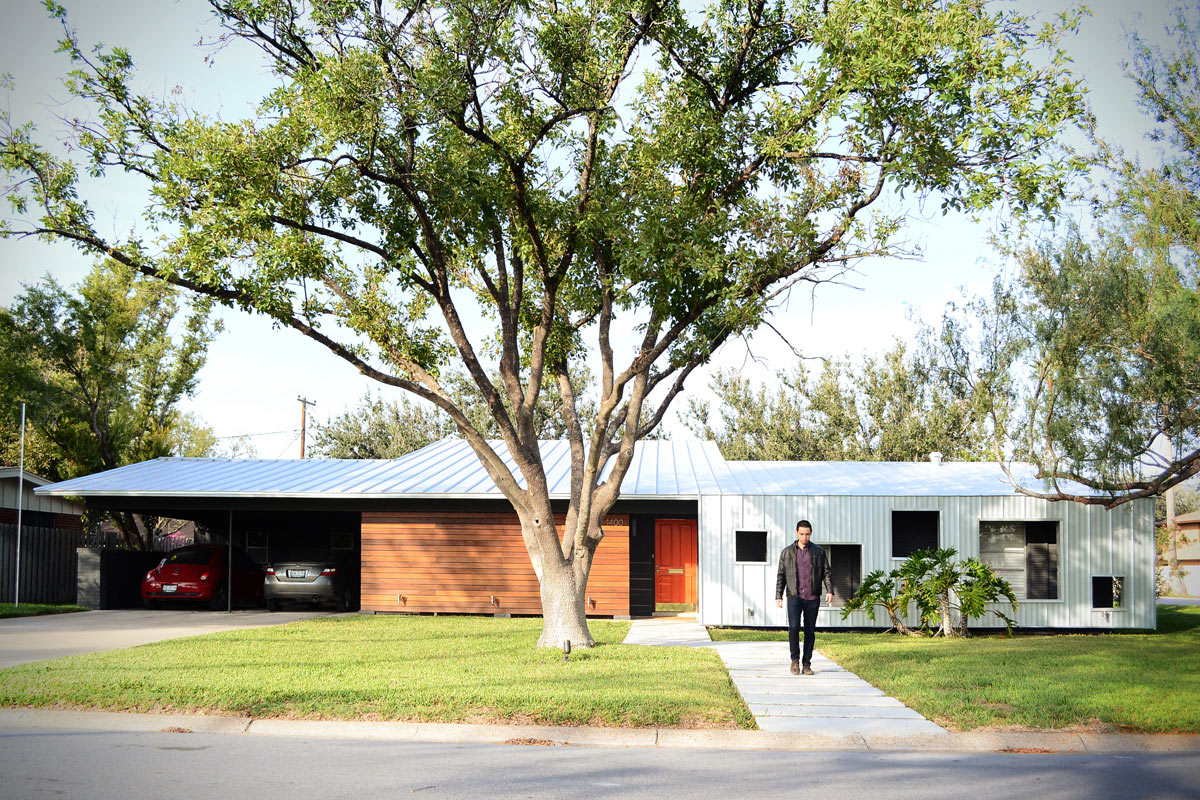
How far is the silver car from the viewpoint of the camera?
2069cm

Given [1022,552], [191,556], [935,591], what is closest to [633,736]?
[935,591]

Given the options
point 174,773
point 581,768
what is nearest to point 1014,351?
point 581,768

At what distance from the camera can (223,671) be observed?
35.3 ft

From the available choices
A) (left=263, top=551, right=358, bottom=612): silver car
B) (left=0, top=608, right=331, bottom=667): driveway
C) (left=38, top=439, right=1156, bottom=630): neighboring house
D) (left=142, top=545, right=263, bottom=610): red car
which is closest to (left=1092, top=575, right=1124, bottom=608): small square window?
(left=38, top=439, right=1156, bottom=630): neighboring house

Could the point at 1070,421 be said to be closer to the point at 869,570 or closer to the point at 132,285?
the point at 869,570

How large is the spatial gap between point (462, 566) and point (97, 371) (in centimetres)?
1630

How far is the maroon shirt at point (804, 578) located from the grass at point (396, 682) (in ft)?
4.33

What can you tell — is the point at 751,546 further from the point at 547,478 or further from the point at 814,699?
the point at 814,699

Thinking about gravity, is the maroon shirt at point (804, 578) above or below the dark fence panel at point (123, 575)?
above

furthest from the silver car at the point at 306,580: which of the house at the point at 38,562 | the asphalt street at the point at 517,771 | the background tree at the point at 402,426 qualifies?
the background tree at the point at 402,426

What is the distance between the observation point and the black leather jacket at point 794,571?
39.0 feet

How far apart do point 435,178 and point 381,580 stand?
10672 mm

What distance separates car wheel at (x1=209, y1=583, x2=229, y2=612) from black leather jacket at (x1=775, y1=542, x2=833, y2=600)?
14.7m

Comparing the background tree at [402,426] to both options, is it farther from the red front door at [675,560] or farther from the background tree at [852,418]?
the red front door at [675,560]
